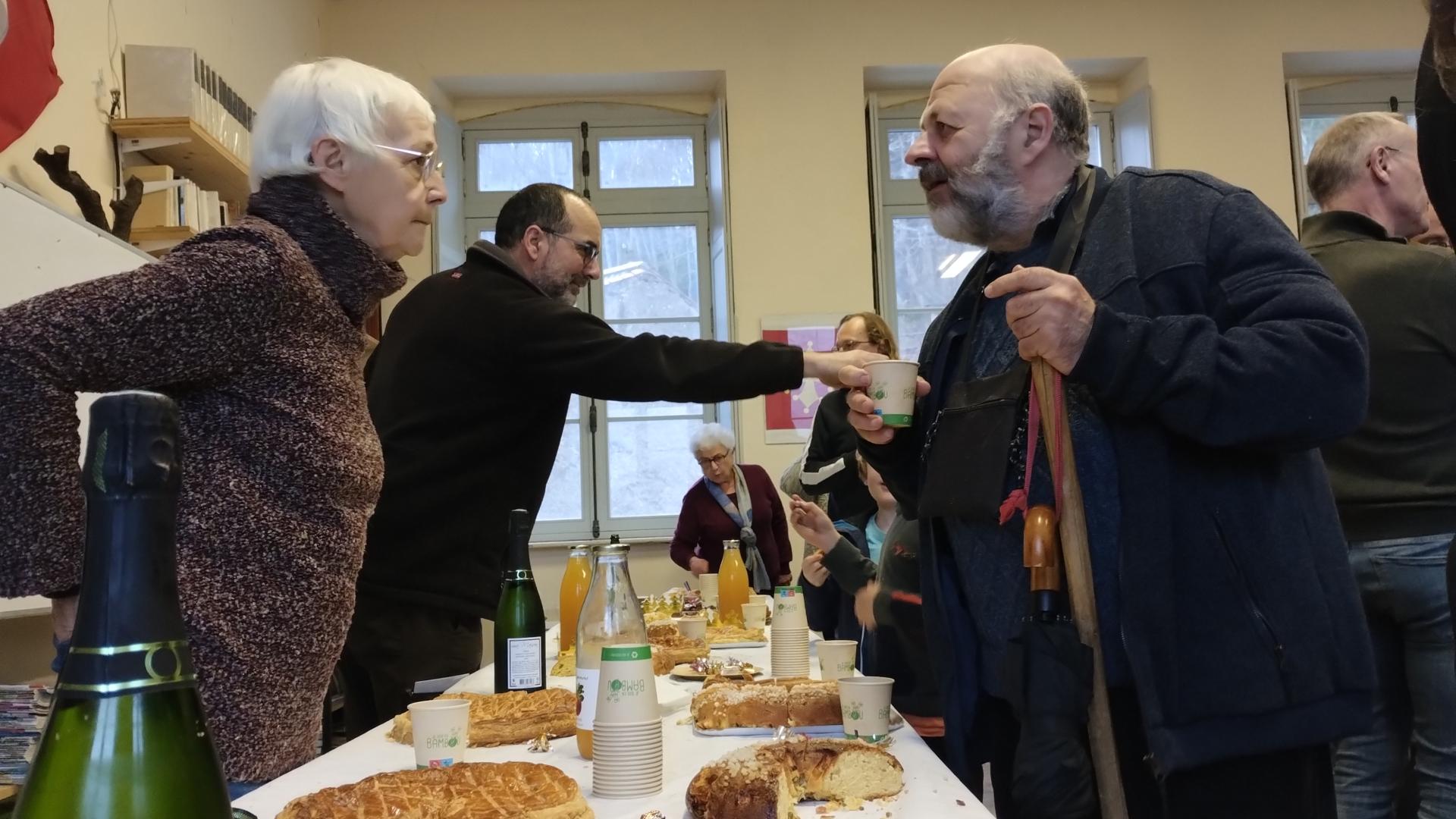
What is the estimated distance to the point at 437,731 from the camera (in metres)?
1.28

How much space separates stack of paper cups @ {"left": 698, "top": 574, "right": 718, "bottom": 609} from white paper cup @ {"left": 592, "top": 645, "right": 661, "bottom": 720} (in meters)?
2.32

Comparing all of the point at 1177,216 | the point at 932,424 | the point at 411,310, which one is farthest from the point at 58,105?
the point at 1177,216

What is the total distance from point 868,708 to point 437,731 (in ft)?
1.78

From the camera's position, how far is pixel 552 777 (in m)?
1.09

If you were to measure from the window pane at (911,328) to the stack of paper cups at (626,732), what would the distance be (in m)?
5.57

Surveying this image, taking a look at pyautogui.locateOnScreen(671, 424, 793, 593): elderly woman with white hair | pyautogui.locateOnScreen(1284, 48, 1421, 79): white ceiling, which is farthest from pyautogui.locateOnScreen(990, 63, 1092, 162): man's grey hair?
pyautogui.locateOnScreen(1284, 48, 1421, 79): white ceiling

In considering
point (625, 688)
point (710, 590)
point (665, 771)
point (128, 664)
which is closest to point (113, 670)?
point (128, 664)

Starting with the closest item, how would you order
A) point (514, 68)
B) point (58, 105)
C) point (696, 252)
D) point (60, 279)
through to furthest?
point (60, 279) → point (58, 105) → point (514, 68) → point (696, 252)

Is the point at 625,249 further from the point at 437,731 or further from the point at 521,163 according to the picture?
the point at 437,731

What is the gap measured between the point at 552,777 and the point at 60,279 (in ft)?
8.46

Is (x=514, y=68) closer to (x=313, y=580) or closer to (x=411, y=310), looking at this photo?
(x=411, y=310)

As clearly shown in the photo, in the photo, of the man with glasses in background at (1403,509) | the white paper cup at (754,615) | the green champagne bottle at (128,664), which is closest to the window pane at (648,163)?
the white paper cup at (754,615)

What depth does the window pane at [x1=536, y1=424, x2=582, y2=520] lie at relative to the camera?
21.2 feet

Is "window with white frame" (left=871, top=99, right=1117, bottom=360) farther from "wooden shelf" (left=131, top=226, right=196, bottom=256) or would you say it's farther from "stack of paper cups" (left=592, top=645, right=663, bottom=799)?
"stack of paper cups" (left=592, top=645, right=663, bottom=799)
